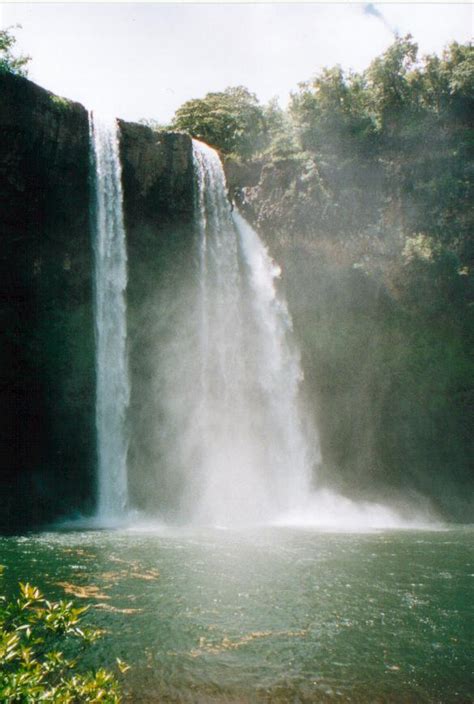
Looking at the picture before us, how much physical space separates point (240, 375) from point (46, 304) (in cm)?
798

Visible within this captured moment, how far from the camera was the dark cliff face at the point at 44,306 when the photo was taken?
18516mm

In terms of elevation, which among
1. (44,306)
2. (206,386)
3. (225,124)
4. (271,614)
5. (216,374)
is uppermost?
(225,124)

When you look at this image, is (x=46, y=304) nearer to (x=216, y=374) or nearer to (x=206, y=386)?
(x=206, y=386)

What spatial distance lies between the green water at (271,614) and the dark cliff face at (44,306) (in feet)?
22.2

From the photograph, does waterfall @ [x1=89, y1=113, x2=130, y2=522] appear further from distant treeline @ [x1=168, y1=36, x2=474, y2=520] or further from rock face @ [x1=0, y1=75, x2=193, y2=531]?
distant treeline @ [x1=168, y1=36, x2=474, y2=520]

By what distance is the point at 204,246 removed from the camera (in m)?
22.2

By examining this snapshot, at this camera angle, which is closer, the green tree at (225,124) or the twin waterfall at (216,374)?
the twin waterfall at (216,374)

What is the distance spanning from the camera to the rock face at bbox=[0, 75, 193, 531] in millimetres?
18500

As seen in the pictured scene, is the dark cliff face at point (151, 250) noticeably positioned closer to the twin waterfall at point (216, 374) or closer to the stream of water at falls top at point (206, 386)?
the stream of water at falls top at point (206, 386)

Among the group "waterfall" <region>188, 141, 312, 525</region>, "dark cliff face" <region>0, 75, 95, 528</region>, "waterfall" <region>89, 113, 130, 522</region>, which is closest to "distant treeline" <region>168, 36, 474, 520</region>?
"waterfall" <region>188, 141, 312, 525</region>

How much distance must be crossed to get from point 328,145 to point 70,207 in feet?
42.0

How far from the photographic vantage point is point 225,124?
29516 millimetres

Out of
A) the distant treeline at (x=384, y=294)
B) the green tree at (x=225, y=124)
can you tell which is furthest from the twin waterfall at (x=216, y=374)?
the green tree at (x=225, y=124)

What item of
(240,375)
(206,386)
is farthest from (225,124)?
(206,386)
